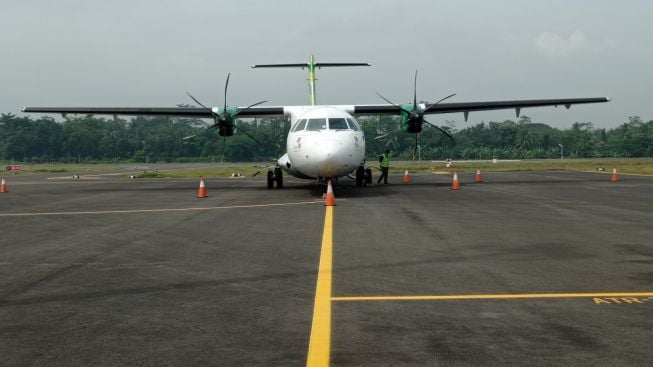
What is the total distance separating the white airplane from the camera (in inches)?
753

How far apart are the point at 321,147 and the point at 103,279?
39.4 feet

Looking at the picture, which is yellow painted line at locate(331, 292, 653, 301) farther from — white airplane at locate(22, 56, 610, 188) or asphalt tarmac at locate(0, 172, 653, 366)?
white airplane at locate(22, 56, 610, 188)

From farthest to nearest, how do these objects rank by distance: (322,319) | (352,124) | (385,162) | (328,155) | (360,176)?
1. (385,162)
2. (360,176)
3. (352,124)
4. (328,155)
5. (322,319)

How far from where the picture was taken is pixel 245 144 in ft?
404

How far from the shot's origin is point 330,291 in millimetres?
6441

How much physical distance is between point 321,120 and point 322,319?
1548 centimetres

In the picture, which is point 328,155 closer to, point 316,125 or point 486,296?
point 316,125

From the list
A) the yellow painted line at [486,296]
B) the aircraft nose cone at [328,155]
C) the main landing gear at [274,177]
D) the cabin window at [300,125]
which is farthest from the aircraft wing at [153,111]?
the yellow painted line at [486,296]

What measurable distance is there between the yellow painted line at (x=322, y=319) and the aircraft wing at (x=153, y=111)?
789 inches

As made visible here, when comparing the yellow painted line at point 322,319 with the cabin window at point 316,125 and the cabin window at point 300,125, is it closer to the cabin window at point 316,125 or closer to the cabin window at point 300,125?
the cabin window at point 316,125

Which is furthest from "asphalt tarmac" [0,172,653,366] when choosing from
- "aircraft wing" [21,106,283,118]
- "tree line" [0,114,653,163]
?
"tree line" [0,114,653,163]

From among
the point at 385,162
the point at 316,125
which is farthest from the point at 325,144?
the point at 385,162

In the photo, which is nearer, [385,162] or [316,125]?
[316,125]

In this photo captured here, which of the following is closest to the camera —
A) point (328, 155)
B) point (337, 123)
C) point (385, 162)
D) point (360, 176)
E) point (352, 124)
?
point (328, 155)
